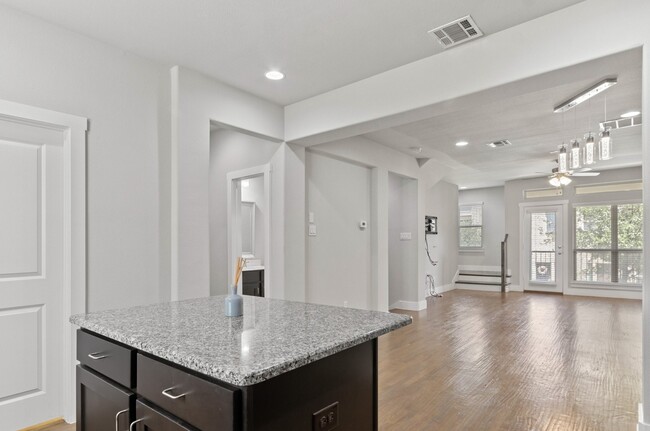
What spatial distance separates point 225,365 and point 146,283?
2.49 meters

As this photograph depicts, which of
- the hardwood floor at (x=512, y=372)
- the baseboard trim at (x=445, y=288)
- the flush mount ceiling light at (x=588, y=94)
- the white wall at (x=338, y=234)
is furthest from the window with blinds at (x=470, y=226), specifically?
the flush mount ceiling light at (x=588, y=94)

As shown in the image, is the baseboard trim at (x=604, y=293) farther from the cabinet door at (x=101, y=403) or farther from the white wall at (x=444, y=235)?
the cabinet door at (x=101, y=403)

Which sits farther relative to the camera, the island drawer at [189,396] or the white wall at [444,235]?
the white wall at [444,235]

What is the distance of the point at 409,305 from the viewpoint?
275 inches

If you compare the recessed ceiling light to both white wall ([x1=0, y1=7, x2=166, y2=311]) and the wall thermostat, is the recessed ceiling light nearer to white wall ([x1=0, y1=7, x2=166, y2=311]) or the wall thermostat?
white wall ([x1=0, y1=7, x2=166, y2=311])

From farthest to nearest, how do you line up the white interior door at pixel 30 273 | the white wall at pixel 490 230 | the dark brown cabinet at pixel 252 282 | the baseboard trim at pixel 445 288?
the white wall at pixel 490 230 < the baseboard trim at pixel 445 288 < the dark brown cabinet at pixel 252 282 < the white interior door at pixel 30 273

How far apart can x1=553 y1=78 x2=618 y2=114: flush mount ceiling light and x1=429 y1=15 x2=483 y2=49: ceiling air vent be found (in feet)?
4.90

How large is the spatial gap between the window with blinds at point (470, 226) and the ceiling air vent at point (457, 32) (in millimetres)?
8946

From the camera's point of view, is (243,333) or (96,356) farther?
(96,356)

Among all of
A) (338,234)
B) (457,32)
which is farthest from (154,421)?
(338,234)

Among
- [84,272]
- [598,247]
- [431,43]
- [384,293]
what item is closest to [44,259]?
[84,272]

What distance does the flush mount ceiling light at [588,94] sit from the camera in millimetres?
3446

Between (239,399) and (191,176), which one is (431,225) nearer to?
(191,176)

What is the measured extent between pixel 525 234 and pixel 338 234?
Result: 606 centimetres
